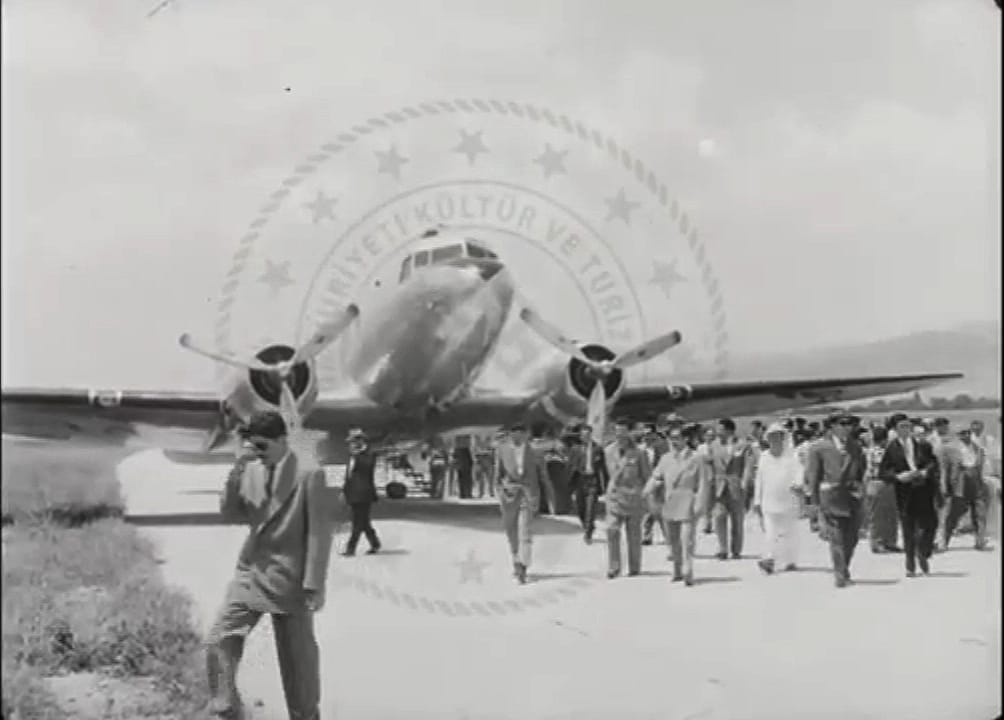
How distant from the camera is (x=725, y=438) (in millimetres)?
7324

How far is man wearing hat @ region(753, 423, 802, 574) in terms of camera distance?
6.89m

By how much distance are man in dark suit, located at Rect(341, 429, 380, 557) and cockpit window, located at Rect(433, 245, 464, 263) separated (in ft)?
4.77

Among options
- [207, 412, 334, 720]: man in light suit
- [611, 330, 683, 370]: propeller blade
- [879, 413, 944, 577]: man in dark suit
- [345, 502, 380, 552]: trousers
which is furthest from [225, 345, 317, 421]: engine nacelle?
[879, 413, 944, 577]: man in dark suit

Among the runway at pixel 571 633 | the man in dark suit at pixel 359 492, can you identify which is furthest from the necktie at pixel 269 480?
the man in dark suit at pixel 359 492

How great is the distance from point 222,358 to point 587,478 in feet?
6.38

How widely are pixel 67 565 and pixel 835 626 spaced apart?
345cm

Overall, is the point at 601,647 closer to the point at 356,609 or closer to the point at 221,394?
the point at 356,609

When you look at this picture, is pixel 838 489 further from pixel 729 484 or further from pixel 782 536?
pixel 729 484

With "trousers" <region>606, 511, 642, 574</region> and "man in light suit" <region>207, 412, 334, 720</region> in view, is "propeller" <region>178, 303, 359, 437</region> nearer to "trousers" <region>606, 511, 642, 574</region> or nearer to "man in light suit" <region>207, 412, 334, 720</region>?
"man in light suit" <region>207, 412, 334, 720</region>

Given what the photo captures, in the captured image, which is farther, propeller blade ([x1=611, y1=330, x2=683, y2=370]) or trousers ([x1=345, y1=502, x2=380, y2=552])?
propeller blade ([x1=611, y1=330, x2=683, y2=370])

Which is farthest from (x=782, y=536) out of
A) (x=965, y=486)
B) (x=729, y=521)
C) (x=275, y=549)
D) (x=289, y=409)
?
(x=275, y=549)

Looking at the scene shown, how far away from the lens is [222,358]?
573 cm

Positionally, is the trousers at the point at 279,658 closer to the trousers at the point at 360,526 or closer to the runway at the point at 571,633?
the runway at the point at 571,633

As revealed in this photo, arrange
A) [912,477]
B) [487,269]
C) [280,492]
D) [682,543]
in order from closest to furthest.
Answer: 1. [280,492]
2. [682,543]
3. [912,477]
4. [487,269]
